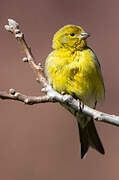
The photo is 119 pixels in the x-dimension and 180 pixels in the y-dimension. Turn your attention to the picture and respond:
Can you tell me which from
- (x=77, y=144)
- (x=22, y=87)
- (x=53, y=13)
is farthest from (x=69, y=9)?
(x=77, y=144)

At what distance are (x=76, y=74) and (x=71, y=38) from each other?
46cm

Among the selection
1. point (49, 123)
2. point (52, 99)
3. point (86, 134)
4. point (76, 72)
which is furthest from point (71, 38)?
point (52, 99)

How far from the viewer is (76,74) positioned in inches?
179

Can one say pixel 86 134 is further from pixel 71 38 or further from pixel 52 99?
pixel 52 99

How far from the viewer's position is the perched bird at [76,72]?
455 centimetres

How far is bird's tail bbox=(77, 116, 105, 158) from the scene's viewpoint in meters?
4.86

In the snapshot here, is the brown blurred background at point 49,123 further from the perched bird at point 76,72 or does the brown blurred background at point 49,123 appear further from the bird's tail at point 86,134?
the perched bird at point 76,72

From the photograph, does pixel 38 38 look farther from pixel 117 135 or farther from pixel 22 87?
pixel 117 135

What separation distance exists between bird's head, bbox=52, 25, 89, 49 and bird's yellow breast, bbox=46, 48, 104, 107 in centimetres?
12

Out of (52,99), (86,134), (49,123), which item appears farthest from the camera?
(49,123)

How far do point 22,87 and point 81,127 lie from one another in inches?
38.1

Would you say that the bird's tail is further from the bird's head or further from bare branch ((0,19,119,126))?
bare branch ((0,19,119,126))

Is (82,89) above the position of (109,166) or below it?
above

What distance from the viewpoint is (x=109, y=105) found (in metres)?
5.69
